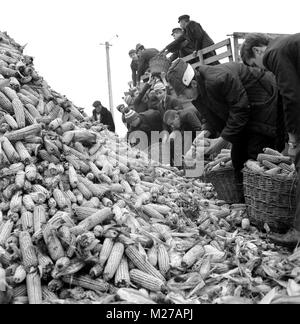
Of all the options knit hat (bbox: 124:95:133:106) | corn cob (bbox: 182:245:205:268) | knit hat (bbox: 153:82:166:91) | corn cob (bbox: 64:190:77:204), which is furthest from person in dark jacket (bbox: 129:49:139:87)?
corn cob (bbox: 182:245:205:268)

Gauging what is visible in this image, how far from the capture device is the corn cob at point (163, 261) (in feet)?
14.9

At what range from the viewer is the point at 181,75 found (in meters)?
6.54

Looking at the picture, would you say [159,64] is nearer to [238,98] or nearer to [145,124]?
[145,124]

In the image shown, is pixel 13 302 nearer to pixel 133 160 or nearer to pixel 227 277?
pixel 227 277

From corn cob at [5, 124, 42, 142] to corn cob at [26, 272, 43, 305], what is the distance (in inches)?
99.9

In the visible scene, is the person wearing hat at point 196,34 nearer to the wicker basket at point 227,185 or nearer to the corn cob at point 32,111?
the wicker basket at point 227,185

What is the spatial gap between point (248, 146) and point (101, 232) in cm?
326

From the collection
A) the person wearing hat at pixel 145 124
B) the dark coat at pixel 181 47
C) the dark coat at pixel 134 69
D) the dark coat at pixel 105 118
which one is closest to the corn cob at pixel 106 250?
the person wearing hat at pixel 145 124

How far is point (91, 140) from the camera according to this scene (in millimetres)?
7297

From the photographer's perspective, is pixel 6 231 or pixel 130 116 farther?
pixel 130 116

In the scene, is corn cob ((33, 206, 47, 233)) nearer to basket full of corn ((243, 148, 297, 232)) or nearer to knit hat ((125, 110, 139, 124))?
basket full of corn ((243, 148, 297, 232))

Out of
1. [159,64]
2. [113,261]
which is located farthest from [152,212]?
[159,64]

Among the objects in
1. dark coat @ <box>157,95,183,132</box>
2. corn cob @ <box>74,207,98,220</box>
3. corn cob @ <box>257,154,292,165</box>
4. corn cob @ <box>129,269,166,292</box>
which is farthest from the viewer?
dark coat @ <box>157,95,183,132</box>

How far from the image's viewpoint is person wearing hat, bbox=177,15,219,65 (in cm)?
1252
